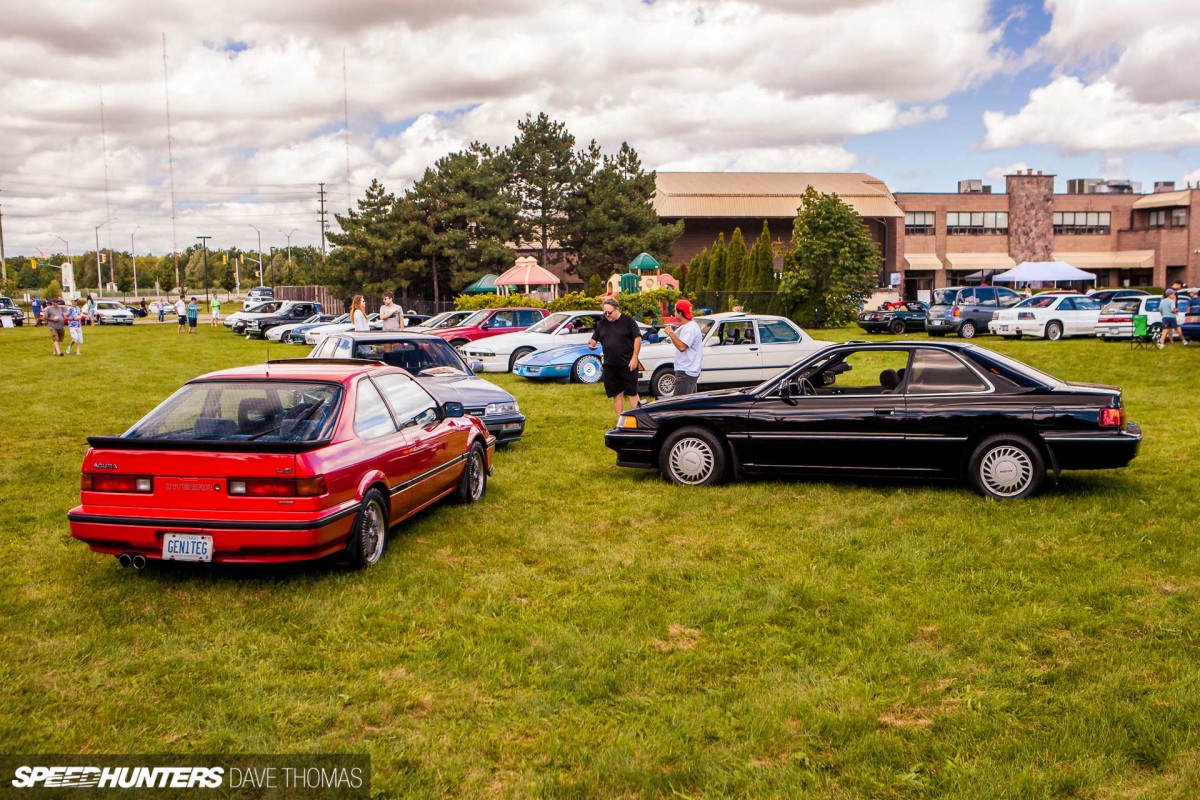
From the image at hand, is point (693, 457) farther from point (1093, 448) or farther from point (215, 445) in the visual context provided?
point (215, 445)

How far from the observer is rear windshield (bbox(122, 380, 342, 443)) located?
20.3 feet

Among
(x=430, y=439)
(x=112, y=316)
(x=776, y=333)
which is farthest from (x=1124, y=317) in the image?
(x=112, y=316)

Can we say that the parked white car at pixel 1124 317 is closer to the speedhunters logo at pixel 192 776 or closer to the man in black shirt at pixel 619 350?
the man in black shirt at pixel 619 350

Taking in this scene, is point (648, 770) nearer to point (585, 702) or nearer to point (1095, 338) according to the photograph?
point (585, 702)

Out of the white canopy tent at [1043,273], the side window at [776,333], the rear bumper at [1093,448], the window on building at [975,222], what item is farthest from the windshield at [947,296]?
the window on building at [975,222]

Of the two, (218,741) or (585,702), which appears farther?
(585,702)

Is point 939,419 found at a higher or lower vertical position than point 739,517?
higher

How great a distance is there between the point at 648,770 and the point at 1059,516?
5.16m

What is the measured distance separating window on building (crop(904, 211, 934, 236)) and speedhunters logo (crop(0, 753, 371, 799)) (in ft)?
217

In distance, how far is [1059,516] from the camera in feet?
24.9

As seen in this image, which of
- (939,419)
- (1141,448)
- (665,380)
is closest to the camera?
(939,419)

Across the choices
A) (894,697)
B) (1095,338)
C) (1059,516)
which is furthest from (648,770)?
(1095,338)

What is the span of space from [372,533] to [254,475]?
106cm

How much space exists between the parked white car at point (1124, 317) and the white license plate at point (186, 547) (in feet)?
89.3
